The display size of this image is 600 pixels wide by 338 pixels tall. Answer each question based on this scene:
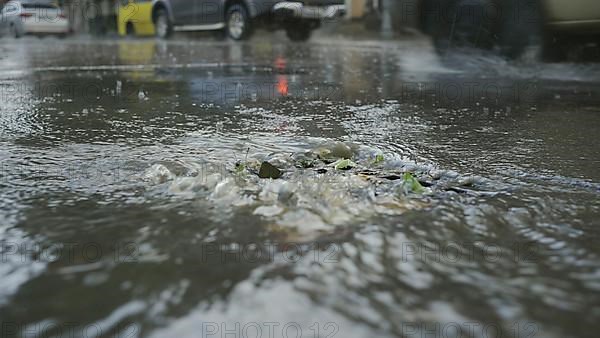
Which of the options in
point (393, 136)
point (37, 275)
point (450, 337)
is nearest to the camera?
point (450, 337)

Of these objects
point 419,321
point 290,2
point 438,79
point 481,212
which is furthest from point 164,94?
point 290,2

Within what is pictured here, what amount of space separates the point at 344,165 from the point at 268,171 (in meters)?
0.27

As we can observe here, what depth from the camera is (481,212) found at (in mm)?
1502

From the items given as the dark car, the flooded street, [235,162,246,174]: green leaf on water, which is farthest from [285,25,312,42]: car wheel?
[235,162,246,174]: green leaf on water

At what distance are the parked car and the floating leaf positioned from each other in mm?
4235

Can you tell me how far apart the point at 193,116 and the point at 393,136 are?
3.56 ft

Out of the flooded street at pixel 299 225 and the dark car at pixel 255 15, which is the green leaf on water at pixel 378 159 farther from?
the dark car at pixel 255 15

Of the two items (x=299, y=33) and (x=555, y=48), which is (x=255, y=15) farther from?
(x=555, y=48)

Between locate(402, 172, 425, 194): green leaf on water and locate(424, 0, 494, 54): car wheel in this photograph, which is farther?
locate(424, 0, 494, 54): car wheel

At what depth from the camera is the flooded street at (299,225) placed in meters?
1.01

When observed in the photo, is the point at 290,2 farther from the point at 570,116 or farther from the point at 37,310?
the point at 37,310

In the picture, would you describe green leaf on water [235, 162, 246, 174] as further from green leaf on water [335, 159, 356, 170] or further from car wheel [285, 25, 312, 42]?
car wheel [285, 25, 312, 42]

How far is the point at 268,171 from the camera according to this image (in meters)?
1.81

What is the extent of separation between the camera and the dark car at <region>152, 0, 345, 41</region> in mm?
10938
